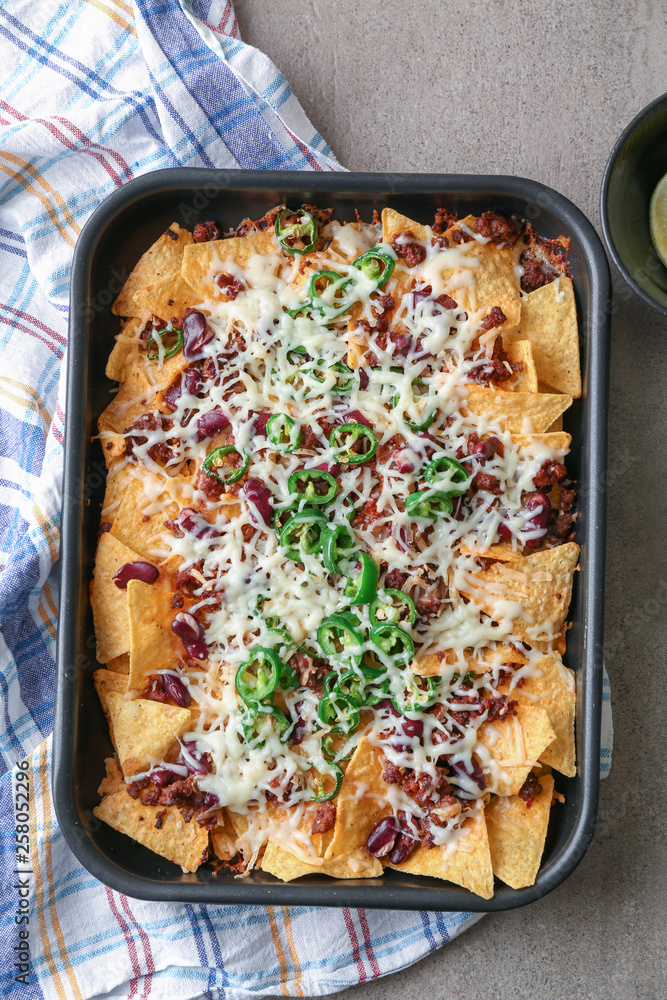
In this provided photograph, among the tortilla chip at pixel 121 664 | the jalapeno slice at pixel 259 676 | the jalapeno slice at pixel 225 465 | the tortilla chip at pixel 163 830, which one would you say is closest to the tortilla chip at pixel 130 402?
the jalapeno slice at pixel 225 465

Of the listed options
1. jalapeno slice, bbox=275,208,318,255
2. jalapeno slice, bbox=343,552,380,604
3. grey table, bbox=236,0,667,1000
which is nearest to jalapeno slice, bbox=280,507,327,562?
jalapeno slice, bbox=343,552,380,604

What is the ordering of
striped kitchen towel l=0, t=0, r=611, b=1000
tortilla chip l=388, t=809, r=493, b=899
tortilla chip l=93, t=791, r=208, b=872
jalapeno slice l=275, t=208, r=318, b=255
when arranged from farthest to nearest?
striped kitchen towel l=0, t=0, r=611, b=1000 → jalapeno slice l=275, t=208, r=318, b=255 → tortilla chip l=93, t=791, r=208, b=872 → tortilla chip l=388, t=809, r=493, b=899

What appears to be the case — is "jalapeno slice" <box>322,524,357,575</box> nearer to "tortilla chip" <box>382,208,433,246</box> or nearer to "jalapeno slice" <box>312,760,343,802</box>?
"jalapeno slice" <box>312,760,343,802</box>

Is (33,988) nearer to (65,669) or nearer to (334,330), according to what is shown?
(65,669)

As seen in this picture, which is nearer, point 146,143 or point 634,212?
point 634,212

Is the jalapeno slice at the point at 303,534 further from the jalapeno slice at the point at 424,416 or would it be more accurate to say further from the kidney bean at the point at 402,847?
the kidney bean at the point at 402,847

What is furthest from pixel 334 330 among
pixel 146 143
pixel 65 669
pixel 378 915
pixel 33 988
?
pixel 33 988
